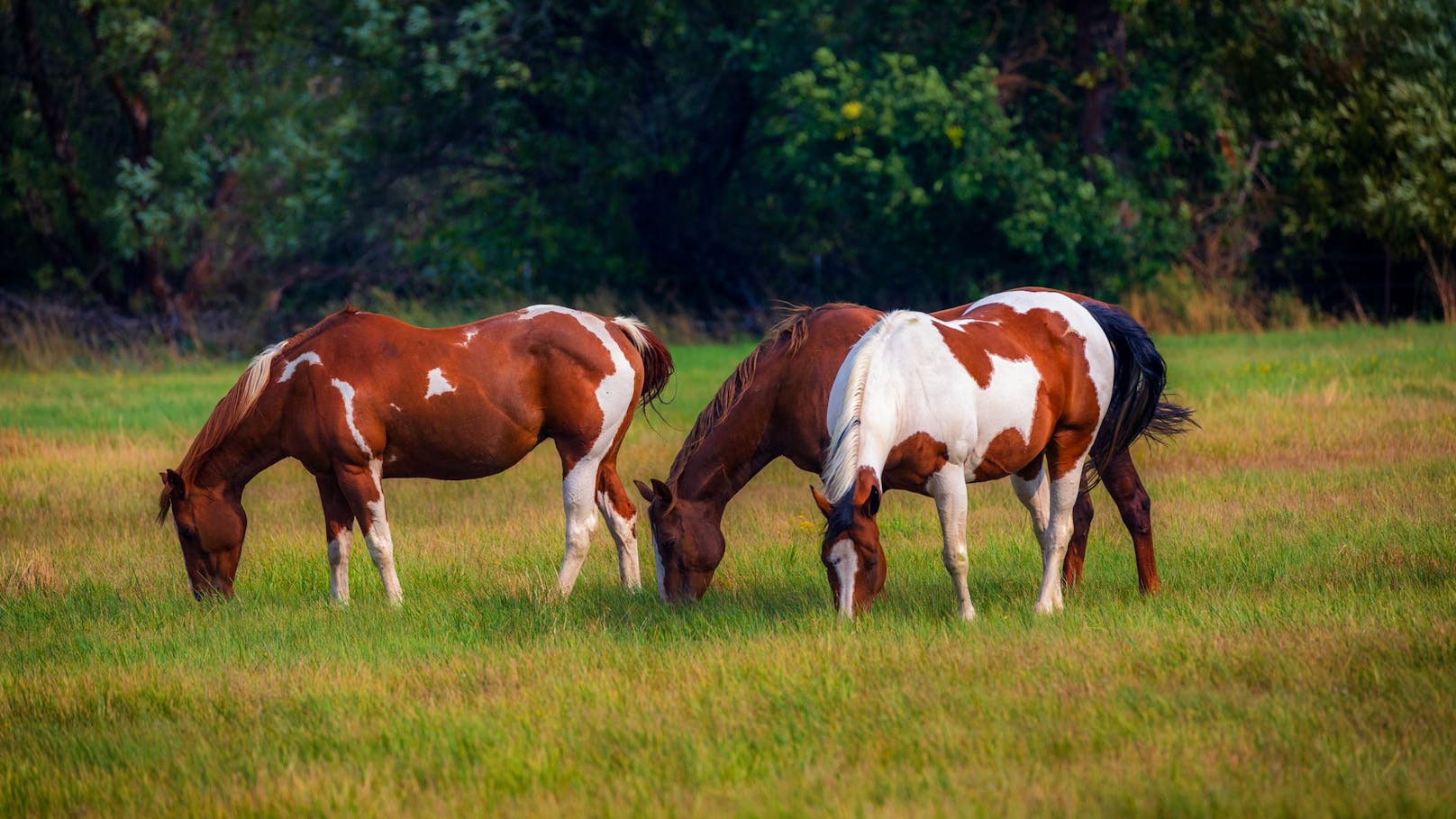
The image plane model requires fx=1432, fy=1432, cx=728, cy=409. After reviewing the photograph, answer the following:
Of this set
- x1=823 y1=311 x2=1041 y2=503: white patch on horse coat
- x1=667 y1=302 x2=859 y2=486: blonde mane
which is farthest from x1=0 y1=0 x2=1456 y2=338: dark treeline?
x1=823 y1=311 x2=1041 y2=503: white patch on horse coat

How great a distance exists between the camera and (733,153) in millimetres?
27234

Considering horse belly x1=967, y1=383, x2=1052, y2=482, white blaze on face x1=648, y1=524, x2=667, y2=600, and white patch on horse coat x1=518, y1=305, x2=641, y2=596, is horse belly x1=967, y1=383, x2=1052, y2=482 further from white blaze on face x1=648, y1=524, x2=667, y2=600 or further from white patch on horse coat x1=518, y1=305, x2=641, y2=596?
white patch on horse coat x1=518, y1=305, x2=641, y2=596

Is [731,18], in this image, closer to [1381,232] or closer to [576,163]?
[576,163]

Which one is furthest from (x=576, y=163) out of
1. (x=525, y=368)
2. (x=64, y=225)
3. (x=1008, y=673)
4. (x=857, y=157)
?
(x=1008, y=673)

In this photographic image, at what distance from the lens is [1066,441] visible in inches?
289

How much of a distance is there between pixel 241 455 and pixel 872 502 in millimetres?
3732

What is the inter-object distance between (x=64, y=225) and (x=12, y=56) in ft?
10.9

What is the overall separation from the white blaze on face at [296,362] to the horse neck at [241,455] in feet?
0.69

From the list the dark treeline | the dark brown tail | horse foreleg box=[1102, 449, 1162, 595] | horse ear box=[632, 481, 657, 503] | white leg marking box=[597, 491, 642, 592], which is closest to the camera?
horse ear box=[632, 481, 657, 503]

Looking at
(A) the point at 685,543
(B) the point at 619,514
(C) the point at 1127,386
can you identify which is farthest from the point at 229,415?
(C) the point at 1127,386

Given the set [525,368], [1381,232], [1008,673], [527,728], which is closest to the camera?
[527,728]

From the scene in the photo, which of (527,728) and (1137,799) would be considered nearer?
(1137,799)

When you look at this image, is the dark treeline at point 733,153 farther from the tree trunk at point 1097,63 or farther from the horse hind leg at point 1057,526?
the horse hind leg at point 1057,526

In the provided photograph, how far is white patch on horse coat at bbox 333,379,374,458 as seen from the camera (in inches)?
301
